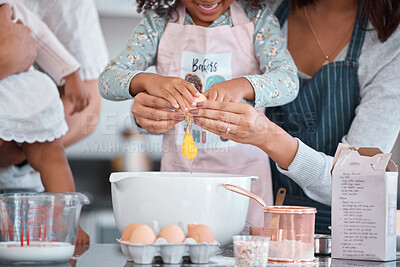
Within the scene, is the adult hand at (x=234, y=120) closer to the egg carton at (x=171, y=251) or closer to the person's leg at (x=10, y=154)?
the egg carton at (x=171, y=251)

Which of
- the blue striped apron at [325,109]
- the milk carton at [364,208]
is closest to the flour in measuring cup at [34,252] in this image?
the milk carton at [364,208]

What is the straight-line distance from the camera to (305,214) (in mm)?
926

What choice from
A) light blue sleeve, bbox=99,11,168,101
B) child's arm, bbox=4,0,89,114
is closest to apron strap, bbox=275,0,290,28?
light blue sleeve, bbox=99,11,168,101

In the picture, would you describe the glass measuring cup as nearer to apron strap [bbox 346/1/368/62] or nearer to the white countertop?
apron strap [bbox 346/1/368/62]

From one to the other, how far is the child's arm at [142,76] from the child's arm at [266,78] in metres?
0.08

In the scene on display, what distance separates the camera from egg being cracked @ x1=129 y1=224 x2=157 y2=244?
85 centimetres

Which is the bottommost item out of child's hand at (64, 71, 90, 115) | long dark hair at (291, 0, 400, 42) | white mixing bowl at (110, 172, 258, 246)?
white mixing bowl at (110, 172, 258, 246)

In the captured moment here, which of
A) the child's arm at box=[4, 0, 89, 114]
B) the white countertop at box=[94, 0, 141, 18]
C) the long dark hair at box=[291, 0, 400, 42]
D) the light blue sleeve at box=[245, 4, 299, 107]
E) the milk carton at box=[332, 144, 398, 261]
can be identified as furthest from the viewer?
the white countertop at box=[94, 0, 141, 18]

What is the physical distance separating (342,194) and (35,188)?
3.83 feet

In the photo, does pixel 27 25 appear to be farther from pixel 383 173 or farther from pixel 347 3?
pixel 383 173

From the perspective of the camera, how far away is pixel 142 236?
853mm

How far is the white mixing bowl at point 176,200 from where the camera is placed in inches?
37.1

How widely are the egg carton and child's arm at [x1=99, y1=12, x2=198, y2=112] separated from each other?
0.40 metres

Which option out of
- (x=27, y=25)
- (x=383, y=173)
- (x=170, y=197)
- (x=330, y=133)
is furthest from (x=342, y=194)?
(x=27, y=25)
